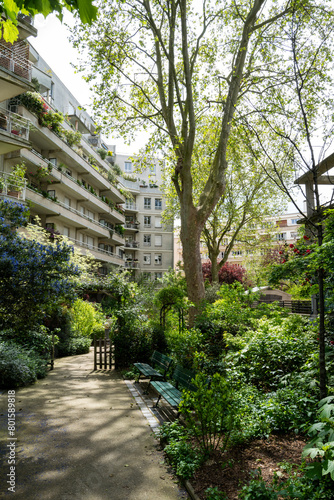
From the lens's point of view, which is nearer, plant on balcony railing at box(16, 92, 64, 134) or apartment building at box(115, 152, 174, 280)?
plant on balcony railing at box(16, 92, 64, 134)

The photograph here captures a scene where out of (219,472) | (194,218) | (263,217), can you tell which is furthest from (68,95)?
(219,472)

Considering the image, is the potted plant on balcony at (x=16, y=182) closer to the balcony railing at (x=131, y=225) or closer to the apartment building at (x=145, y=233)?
the apartment building at (x=145, y=233)

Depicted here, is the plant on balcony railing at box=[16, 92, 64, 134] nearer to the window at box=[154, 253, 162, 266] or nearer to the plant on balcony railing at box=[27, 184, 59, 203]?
the plant on balcony railing at box=[27, 184, 59, 203]

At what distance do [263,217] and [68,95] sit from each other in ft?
76.2

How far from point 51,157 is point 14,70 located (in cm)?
1439

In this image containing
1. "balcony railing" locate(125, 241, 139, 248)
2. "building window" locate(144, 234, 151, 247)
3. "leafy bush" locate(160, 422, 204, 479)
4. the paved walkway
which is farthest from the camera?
"building window" locate(144, 234, 151, 247)

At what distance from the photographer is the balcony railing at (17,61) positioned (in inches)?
547

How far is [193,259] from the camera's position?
→ 1201 centimetres

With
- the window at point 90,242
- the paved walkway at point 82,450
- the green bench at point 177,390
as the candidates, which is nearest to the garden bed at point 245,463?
the paved walkway at point 82,450

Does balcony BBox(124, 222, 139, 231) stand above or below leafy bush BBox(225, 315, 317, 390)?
above

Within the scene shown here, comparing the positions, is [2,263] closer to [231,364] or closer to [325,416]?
[231,364]

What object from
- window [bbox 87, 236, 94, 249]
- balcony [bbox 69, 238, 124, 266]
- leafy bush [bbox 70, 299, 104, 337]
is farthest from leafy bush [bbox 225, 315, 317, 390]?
window [bbox 87, 236, 94, 249]

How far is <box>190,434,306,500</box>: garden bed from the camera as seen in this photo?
12.9 ft

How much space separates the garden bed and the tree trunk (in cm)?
717
